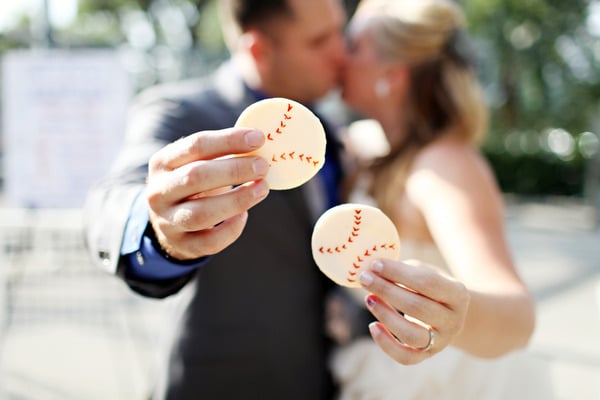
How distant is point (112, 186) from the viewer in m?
1.25

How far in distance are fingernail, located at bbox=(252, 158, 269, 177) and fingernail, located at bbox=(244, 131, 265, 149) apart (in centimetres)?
2

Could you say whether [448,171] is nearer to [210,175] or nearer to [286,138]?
[286,138]

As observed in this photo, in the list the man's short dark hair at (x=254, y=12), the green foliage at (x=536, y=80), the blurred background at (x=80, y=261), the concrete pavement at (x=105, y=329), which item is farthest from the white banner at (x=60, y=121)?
the green foliage at (x=536, y=80)

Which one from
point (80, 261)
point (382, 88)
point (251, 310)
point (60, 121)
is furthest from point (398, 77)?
point (80, 261)

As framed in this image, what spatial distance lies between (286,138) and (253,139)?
0.45ft

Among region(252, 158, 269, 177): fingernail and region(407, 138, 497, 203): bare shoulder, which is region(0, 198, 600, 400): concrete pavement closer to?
region(407, 138, 497, 203): bare shoulder

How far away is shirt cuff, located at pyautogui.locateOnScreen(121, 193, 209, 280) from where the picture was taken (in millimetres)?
1046

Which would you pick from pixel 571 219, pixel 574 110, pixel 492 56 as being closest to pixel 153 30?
pixel 492 56

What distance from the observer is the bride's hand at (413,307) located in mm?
869

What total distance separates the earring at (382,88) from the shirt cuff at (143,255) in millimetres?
932

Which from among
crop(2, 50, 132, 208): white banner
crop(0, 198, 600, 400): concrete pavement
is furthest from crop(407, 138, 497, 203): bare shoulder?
crop(2, 50, 132, 208): white banner

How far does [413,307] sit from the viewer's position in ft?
2.85

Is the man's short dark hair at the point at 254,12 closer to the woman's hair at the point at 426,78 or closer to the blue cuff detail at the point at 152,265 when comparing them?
the woman's hair at the point at 426,78

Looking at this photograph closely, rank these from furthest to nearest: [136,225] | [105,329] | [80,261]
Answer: [80,261]
[105,329]
[136,225]
